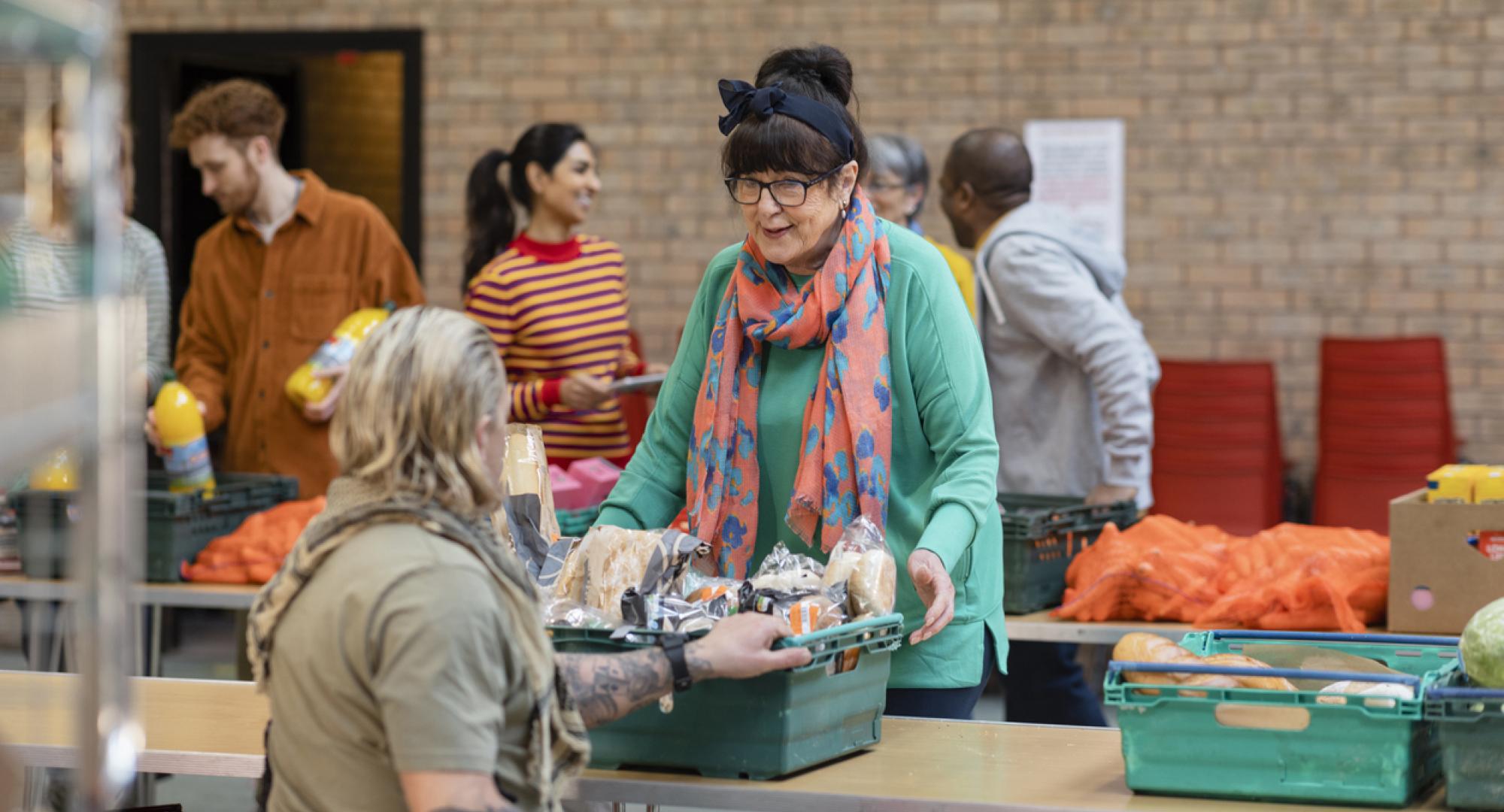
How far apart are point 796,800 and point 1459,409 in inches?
244

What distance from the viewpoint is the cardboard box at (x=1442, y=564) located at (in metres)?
3.43

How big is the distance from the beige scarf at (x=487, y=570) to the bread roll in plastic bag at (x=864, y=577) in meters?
0.58

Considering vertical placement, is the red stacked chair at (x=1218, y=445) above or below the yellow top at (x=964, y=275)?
below

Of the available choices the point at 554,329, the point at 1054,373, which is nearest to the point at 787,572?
the point at 1054,373

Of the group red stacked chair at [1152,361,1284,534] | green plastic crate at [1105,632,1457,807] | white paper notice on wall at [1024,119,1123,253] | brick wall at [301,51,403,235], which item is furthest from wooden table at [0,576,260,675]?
brick wall at [301,51,403,235]

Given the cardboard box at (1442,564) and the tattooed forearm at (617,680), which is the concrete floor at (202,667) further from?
the tattooed forearm at (617,680)

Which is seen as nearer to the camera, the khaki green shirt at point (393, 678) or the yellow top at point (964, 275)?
the khaki green shirt at point (393, 678)

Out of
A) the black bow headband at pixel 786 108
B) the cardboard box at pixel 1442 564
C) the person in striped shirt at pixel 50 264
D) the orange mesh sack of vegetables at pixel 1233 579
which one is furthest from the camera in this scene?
the orange mesh sack of vegetables at pixel 1233 579

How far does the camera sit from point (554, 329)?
4.71 metres

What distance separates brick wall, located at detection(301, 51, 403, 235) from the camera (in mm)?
10641

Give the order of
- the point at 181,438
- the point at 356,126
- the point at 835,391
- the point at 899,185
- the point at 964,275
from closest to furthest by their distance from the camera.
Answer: the point at 835,391 → the point at 181,438 → the point at 964,275 → the point at 899,185 → the point at 356,126

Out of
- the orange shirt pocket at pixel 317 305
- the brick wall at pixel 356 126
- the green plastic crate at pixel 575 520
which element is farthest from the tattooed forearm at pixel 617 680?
the brick wall at pixel 356 126

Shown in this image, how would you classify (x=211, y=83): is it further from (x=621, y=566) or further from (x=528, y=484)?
(x=621, y=566)

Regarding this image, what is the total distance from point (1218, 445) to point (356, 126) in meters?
6.18
